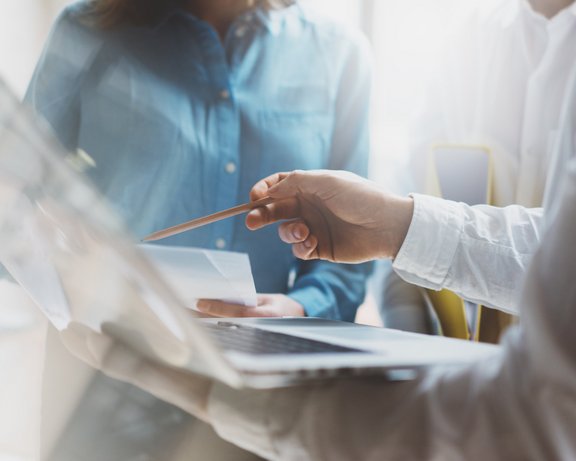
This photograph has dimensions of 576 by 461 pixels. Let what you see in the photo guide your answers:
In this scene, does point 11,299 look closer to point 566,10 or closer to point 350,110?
point 350,110

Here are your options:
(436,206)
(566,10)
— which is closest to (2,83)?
(436,206)

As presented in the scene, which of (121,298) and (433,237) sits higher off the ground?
(121,298)

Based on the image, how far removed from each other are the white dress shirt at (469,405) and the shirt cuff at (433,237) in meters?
0.35

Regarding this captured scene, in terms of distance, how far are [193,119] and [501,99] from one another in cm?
55

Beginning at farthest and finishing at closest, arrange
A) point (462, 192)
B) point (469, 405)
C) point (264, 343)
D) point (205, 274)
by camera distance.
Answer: point (462, 192) → point (205, 274) → point (264, 343) → point (469, 405)

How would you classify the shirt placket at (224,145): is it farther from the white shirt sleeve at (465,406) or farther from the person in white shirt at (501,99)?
the white shirt sleeve at (465,406)

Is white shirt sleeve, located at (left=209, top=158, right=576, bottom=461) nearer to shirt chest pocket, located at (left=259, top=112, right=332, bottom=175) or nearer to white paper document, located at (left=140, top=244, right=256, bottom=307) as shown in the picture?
white paper document, located at (left=140, top=244, right=256, bottom=307)

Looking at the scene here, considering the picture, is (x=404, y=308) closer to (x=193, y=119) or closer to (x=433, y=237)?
(x=433, y=237)

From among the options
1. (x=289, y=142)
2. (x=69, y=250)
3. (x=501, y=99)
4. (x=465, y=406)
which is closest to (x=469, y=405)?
(x=465, y=406)

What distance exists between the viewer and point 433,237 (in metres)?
0.70

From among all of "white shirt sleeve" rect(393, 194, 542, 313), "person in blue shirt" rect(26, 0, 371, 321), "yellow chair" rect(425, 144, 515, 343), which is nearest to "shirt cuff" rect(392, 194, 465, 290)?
"white shirt sleeve" rect(393, 194, 542, 313)

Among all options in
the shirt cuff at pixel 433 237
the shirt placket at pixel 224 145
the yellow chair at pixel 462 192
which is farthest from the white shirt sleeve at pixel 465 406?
the shirt placket at pixel 224 145

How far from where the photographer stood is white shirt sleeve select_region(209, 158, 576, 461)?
0.30 meters

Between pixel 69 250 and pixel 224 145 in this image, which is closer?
pixel 69 250
